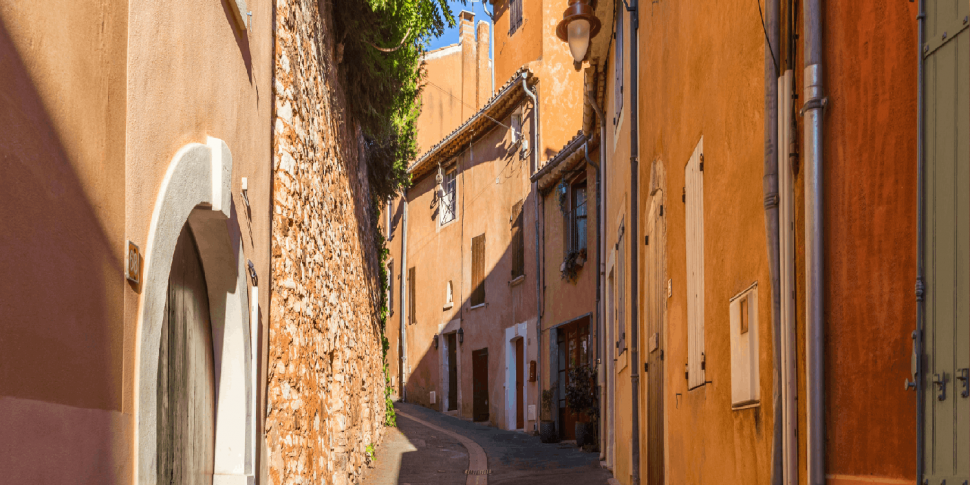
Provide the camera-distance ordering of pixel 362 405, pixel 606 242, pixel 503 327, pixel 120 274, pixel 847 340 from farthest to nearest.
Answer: pixel 503 327
pixel 606 242
pixel 362 405
pixel 847 340
pixel 120 274

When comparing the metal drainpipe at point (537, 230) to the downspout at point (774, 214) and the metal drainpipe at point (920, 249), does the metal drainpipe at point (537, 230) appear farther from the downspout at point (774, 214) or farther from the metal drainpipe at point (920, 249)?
the metal drainpipe at point (920, 249)

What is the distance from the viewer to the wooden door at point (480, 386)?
2130 cm

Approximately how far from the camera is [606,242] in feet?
40.9

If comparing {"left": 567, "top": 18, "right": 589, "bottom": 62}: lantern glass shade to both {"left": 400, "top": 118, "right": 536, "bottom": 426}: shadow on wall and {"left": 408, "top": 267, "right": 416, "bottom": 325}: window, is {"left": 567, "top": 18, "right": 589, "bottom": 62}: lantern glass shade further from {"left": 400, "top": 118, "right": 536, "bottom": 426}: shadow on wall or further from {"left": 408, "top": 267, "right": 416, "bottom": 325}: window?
{"left": 408, "top": 267, "right": 416, "bottom": 325}: window

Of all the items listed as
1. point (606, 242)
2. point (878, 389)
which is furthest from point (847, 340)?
point (606, 242)

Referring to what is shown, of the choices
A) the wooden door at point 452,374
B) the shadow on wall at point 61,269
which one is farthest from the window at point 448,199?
the shadow on wall at point 61,269

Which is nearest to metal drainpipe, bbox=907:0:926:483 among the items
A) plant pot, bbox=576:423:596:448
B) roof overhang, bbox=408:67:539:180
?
plant pot, bbox=576:423:596:448

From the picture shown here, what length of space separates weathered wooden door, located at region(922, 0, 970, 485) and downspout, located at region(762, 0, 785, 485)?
0.90 meters

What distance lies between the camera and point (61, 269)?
2363 millimetres

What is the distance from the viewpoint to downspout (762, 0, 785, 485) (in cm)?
345

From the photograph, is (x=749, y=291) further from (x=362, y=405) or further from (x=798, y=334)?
(x=362, y=405)

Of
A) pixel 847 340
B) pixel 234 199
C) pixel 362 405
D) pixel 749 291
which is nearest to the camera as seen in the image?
Result: pixel 847 340

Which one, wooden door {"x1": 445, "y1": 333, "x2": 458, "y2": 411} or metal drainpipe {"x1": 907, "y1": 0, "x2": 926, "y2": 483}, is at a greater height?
metal drainpipe {"x1": 907, "y1": 0, "x2": 926, "y2": 483}

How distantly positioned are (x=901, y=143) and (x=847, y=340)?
2.22 ft
